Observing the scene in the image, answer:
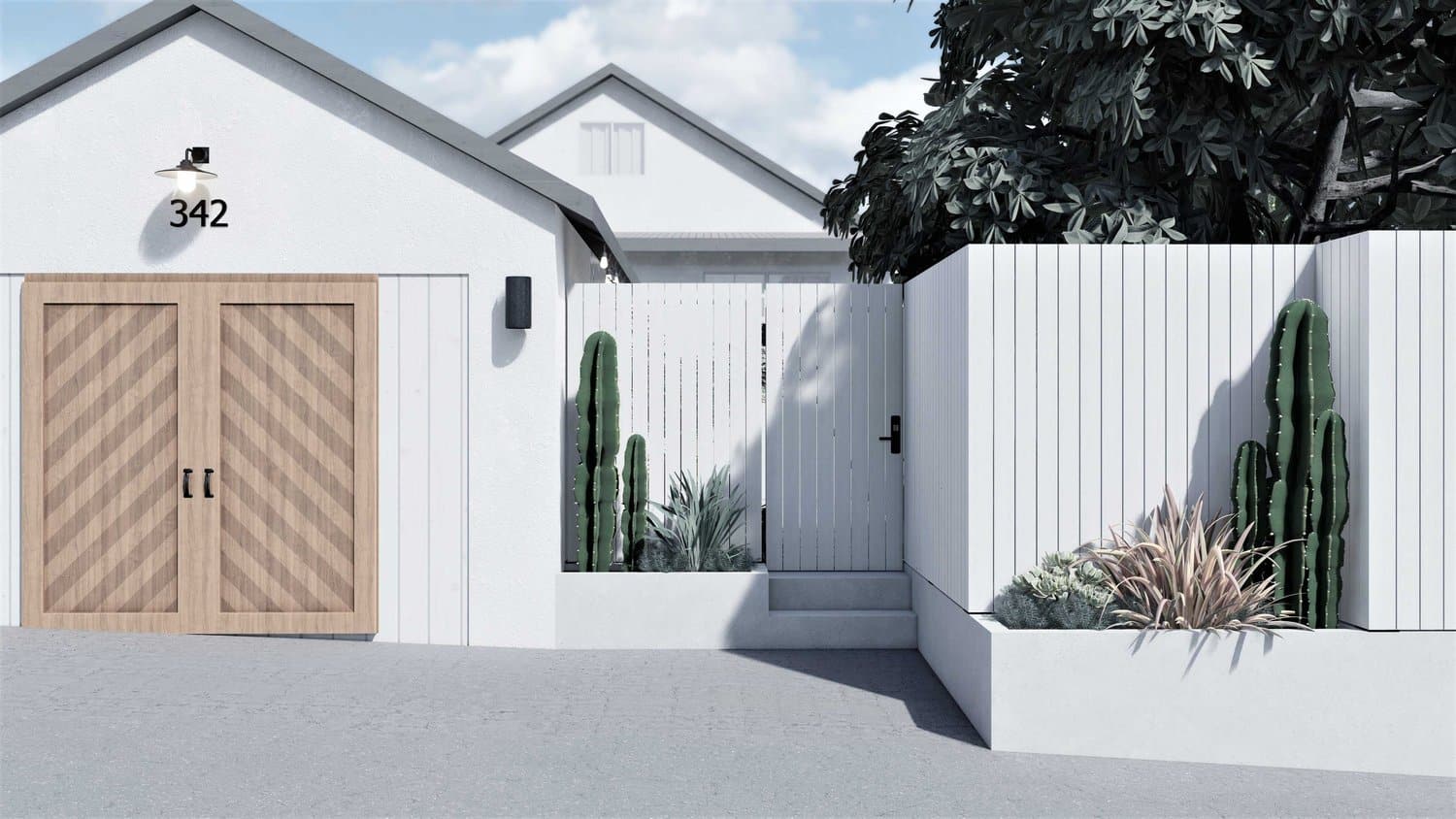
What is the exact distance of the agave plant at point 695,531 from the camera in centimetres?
820

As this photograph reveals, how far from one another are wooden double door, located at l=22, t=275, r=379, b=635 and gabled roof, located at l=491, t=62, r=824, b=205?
13816 millimetres

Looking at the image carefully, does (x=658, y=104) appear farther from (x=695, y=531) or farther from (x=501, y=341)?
(x=695, y=531)

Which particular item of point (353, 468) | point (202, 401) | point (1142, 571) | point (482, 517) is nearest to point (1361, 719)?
point (1142, 571)

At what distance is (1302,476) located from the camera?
605 centimetres

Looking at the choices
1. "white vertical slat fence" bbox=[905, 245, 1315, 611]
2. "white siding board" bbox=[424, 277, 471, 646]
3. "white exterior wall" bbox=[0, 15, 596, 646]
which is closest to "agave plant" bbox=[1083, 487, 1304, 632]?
"white vertical slat fence" bbox=[905, 245, 1315, 611]

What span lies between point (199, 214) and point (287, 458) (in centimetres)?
178

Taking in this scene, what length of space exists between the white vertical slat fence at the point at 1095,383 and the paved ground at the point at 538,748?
3.82ft

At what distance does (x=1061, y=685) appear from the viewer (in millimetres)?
5758

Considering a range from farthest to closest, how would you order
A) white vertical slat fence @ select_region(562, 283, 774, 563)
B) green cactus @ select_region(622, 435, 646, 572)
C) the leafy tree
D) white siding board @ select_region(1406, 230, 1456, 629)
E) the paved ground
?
1. white vertical slat fence @ select_region(562, 283, 774, 563)
2. the leafy tree
3. green cactus @ select_region(622, 435, 646, 572)
4. white siding board @ select_region(1406, 230, 1456, 629)
5. the paved ground

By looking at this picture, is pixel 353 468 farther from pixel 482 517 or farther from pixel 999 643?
pixel 999 643

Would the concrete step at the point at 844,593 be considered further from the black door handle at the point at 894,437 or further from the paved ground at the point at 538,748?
the black door handle at the point at 894,437

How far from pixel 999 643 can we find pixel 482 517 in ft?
12.5

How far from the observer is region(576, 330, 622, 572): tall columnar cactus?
804cm

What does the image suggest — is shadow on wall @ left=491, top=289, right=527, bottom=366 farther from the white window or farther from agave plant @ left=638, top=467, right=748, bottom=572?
the white window
